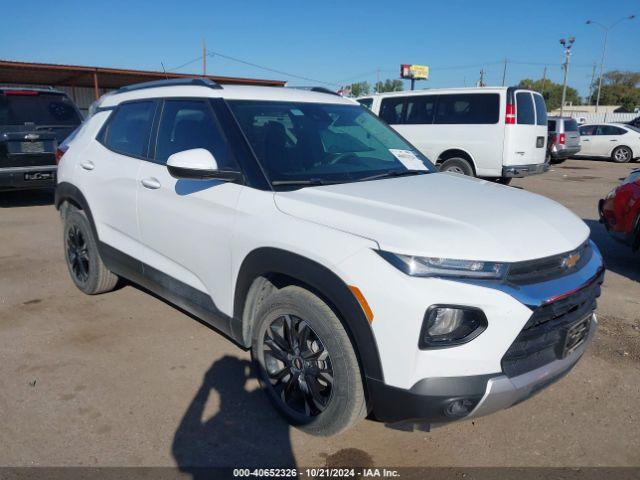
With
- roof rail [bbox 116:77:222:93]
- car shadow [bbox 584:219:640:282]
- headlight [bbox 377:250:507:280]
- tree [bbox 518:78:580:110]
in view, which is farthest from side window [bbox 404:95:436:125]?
tree [bbox 518:78:580:110]

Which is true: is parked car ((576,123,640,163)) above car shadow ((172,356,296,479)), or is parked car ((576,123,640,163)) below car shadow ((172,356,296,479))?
above

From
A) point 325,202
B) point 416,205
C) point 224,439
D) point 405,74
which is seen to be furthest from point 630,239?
point 405,74

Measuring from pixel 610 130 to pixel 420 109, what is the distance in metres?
12.8

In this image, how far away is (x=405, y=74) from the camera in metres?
45.3

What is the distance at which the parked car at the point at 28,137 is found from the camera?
26.3 ft

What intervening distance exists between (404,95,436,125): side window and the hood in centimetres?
844

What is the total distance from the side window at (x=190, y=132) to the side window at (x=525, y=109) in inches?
325

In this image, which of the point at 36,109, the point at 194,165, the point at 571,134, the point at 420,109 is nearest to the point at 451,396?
the point at 194,165

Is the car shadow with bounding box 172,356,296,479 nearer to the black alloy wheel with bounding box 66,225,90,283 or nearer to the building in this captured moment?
the black alloy wheel with bounding box 66,225,90,283

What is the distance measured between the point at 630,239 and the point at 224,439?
461 cm

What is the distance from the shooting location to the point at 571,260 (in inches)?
99.2

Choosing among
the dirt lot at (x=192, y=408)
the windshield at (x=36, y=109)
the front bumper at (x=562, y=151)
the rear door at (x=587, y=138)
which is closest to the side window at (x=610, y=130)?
the rear door at (x=587, y=138)

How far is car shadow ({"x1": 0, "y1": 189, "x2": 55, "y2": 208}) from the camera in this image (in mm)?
9422

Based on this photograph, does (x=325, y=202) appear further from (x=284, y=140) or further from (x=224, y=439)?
(x=224, y=439)
